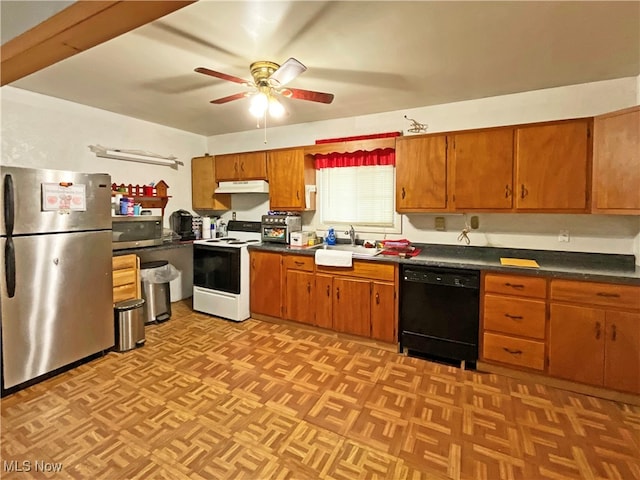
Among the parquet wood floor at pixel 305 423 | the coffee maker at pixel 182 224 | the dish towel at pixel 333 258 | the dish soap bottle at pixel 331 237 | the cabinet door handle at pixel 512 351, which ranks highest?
the coffee maker at pixel 182 224

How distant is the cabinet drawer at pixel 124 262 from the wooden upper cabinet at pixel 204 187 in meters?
1.45

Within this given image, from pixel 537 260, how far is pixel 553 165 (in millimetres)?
838

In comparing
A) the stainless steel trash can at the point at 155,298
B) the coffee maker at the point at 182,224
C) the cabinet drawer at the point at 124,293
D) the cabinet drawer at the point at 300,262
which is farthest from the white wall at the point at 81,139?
the cabinet drawer at the point at 300,262

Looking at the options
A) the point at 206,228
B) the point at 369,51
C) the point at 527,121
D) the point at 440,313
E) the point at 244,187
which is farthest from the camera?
the point at 206,228

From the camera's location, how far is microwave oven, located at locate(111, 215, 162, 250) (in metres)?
3.42

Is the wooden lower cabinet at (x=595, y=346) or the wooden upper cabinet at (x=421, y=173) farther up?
the wooden upper cabinet at (x=421, y=173)

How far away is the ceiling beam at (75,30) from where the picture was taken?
1.23 meters

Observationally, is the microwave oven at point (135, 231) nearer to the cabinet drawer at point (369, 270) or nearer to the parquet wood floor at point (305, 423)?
the parquet wood floor at point (305, 423)

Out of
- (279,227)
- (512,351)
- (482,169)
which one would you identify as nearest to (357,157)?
(279,227)

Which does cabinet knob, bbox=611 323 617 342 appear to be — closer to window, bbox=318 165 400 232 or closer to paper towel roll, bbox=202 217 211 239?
window, bbox=318 165 400 232

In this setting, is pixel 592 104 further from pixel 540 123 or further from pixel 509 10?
pixel 509 10

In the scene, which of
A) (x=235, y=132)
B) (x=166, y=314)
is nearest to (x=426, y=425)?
(x=166, y=314)

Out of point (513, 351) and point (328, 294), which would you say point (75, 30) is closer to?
point (328, 294)

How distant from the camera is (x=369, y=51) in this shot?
224 centimetres
